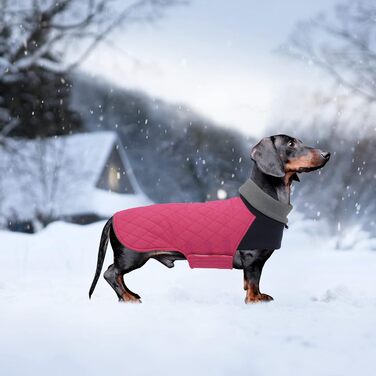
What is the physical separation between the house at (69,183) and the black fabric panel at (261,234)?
13583 mm

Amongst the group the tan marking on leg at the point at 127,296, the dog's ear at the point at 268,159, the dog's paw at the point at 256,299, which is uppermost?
the dog's ear at the point at 268,159

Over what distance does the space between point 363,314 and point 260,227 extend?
104 centimetres

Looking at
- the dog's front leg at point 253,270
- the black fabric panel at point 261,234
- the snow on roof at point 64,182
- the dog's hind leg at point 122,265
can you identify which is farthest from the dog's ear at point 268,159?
the snow on roof at point 64,182

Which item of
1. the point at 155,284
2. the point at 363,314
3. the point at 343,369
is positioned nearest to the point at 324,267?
the point at 155,284

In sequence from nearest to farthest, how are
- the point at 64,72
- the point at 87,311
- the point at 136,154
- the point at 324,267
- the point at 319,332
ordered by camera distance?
the point at 319,332 < the point at 87,311 < the point at 324,267 < the point at 64,72 < the point at 136,154

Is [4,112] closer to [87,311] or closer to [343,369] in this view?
[87,311]

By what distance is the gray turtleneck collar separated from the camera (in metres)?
4.77

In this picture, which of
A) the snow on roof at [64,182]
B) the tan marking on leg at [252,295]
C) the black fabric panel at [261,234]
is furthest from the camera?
the snow on roof at [64,182]

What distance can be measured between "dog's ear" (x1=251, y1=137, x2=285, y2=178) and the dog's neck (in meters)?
0.09

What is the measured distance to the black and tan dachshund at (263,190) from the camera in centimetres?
477

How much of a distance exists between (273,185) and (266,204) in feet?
0.57

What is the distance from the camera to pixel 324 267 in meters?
7.67

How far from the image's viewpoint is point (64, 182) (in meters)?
22.7

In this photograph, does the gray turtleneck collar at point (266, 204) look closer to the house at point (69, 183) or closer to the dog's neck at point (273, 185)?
the dog's neck at point (273, 185)
